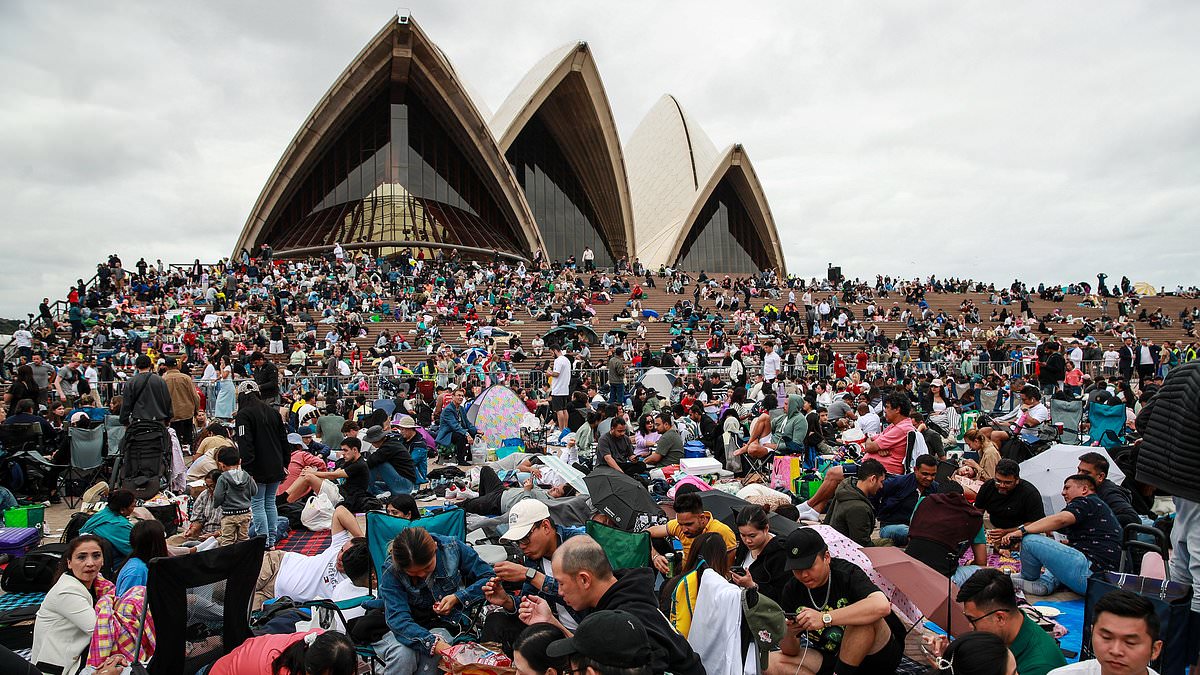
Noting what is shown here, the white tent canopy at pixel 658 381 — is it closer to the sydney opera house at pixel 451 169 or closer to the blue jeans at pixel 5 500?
the blue jeans at pixel 5 500

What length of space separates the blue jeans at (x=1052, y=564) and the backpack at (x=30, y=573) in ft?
20.3

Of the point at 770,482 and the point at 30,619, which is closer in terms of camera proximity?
the point at 30,619

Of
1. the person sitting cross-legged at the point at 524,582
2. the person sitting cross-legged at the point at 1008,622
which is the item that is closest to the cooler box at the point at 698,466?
the person sitting cross-legged at the point at 524,582

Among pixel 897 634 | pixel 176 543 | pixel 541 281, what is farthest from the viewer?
pixel 541 281

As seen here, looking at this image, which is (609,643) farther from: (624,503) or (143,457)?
(143,457)

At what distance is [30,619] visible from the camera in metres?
4.50

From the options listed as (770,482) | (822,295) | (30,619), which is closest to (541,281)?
(822,295)

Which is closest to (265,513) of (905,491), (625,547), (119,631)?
(119,631)

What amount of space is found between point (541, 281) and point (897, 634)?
78.4ft

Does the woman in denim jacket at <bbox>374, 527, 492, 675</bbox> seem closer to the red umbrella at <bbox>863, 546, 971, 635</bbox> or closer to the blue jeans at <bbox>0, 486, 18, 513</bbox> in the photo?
the red umbrella at <bbox>863, 546, 971, 635</bbox>

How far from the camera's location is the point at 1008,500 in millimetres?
5125

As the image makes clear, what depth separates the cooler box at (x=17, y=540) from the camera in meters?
5.40

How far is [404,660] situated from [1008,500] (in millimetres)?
4084

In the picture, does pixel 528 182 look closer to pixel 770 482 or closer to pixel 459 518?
pixel 770 482
